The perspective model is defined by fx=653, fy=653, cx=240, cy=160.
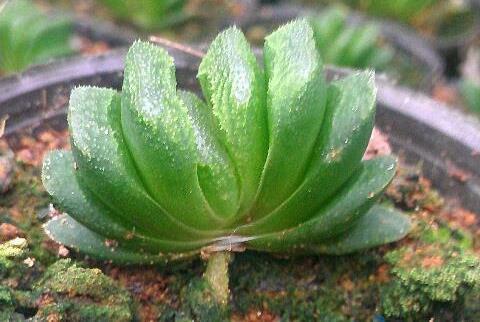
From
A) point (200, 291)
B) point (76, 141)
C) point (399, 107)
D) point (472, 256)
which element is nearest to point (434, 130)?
point (399, 107)

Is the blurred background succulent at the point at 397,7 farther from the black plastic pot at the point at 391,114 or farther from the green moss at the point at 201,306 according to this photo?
the green moss at the point at 201,306

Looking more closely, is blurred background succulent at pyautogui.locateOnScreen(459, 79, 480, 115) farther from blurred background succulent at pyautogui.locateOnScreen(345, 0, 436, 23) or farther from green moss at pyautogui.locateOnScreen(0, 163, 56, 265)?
green moss at pyautogui.locateOnScreen(0, 163, 56, 265)

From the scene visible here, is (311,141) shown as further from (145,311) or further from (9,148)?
(9,148)

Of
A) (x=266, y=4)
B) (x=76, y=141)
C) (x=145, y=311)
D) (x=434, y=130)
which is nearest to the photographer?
(x=76, y=141)

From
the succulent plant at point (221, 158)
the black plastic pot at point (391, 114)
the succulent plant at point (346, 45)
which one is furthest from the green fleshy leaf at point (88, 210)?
the succulent plant at point (346, 45)

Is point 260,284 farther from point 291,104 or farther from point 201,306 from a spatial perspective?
point 291,104

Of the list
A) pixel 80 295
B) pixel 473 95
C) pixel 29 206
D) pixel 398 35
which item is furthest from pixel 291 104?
pixel 398 35
